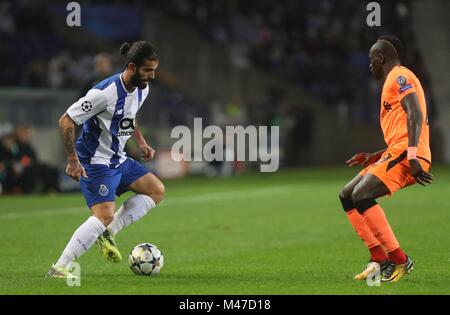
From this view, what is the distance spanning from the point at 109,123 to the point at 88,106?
0.42 m

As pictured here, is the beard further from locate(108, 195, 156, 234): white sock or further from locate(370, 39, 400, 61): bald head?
locate(370, 39, 400, 61): bald head

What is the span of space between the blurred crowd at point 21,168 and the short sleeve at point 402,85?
14.2 meters

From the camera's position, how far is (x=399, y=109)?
927 cm

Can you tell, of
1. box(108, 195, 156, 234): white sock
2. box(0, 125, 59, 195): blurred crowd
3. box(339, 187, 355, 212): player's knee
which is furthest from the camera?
box(0, 125, 59, 195): blurred crowd

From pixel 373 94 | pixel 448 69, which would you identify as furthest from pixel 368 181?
pixel 448 69

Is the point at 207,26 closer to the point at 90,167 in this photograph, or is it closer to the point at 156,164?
the point at 156,164

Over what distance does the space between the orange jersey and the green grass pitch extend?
125 cm

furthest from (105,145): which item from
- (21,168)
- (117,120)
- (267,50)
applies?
(267,50)

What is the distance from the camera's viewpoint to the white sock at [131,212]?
1020cm

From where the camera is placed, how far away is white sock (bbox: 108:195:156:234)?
1020 cm

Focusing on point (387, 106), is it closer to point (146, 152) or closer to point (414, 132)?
point (414, 132)

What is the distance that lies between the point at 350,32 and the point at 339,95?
260 centimetres

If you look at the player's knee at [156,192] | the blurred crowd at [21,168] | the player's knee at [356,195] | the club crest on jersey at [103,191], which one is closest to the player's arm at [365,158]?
the player's knee at [356,195]

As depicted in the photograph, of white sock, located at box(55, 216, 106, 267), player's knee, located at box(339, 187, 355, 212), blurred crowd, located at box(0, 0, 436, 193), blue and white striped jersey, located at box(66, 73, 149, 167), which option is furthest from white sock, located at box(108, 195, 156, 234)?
blurred crowd, located at box(0, 0, 436, 193)
